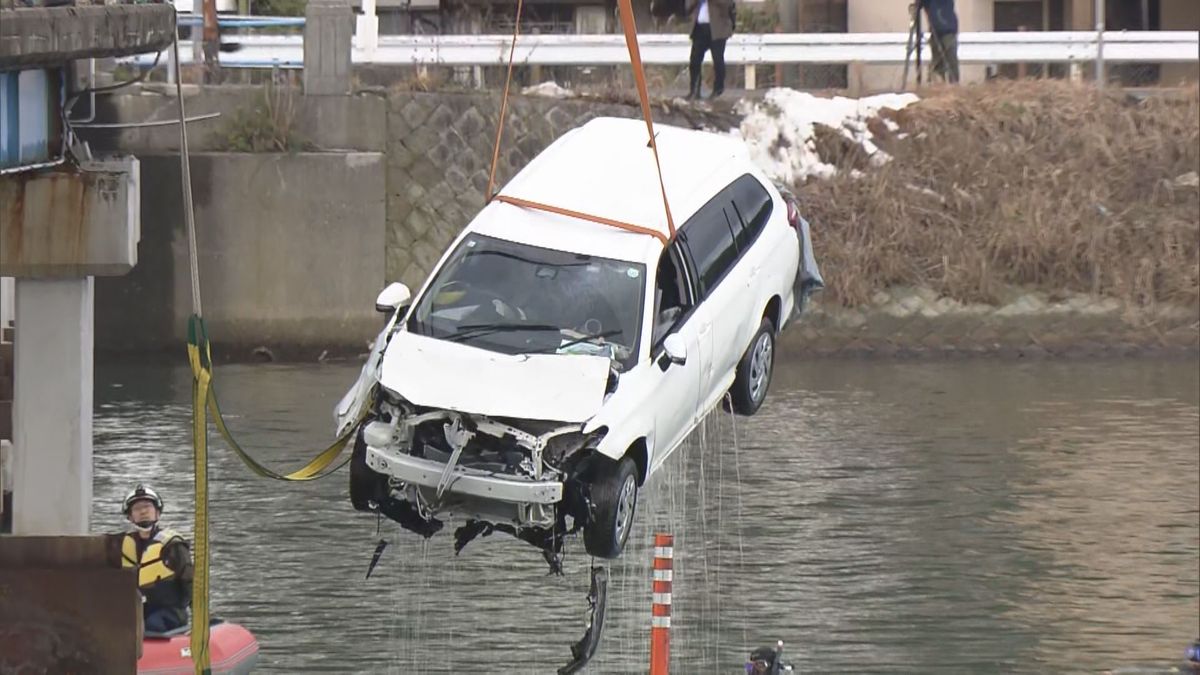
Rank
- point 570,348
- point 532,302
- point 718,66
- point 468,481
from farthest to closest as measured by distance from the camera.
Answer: point 718,66, point 532,302, point 570,348, point 468,481

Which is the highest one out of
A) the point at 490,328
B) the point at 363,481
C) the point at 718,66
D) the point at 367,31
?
the point at 367,31

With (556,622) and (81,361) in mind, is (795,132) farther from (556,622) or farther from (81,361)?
(81,361)

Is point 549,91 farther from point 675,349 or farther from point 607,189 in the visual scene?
point 675,349

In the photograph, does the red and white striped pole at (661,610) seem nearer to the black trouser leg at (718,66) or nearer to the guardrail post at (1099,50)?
the black trouser leg at (718,66)

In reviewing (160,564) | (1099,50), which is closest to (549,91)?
(1099,50)

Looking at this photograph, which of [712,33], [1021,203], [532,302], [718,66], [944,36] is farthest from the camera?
[1021,203]

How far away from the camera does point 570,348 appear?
597 inches

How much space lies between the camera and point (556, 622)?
19547 mm

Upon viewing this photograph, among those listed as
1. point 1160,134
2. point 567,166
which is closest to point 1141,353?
point 1160,134

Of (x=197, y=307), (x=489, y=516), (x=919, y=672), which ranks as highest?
(x=197, y=307)

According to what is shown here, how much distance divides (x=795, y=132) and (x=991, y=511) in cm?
1242

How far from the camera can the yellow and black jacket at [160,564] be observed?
14820 millimetres

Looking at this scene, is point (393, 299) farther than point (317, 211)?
No

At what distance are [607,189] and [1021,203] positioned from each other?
20.5m
